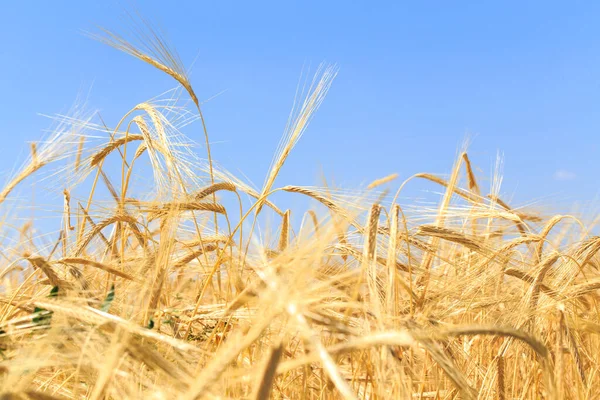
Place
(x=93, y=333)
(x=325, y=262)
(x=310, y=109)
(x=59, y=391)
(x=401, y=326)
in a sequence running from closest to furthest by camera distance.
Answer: (x=93, y=333), (x=401, y=326), (x=59, y=391), (x=325, y=262), (x=310, y=109)

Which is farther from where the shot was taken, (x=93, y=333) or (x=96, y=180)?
(x=96, y=180)

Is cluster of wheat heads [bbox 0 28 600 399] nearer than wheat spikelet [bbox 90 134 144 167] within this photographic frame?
Yes

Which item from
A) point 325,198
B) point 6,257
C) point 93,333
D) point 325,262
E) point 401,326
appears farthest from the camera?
point 6,257

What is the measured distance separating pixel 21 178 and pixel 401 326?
6.13 feet

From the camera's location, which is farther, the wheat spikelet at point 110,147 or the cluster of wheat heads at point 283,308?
the wheat spikelet at point 110,147

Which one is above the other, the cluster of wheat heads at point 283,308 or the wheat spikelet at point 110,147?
the wheat spikelet at point 110,147

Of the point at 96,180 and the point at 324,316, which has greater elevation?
the point at 96,180

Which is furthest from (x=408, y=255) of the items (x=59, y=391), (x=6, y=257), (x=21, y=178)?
(x=21, y=178)

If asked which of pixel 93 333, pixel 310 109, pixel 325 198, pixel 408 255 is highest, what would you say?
pixel 310 109

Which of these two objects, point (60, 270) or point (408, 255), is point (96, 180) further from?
point (408, 255)

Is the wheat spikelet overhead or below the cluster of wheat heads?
overhead

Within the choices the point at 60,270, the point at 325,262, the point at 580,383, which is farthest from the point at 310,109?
the point at 580,383

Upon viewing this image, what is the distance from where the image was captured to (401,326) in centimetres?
132

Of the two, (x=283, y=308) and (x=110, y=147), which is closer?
(x=283, y=308)
